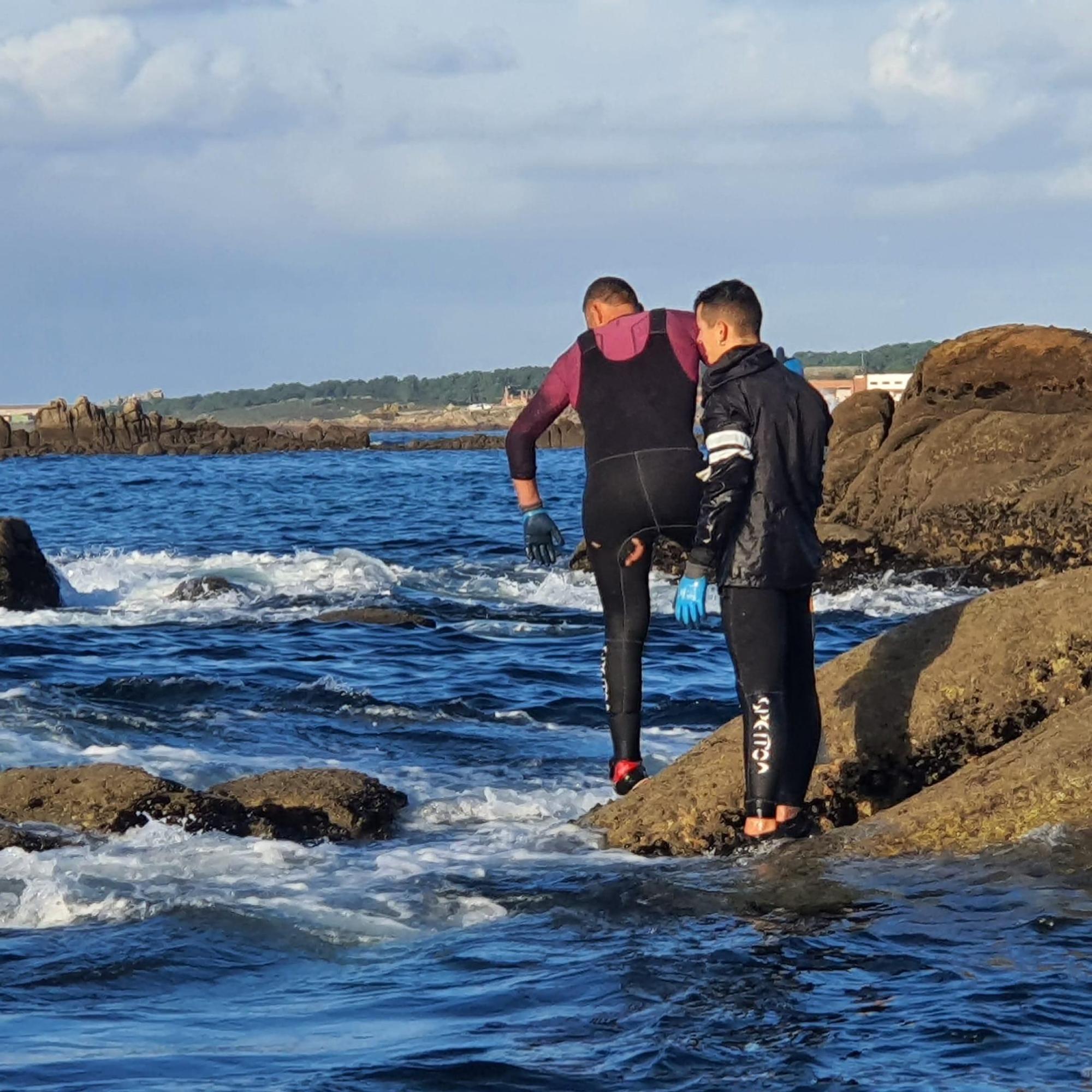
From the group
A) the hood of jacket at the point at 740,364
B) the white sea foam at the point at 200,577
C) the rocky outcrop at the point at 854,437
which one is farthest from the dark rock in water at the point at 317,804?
the rocky outcrop at the point at 854,437

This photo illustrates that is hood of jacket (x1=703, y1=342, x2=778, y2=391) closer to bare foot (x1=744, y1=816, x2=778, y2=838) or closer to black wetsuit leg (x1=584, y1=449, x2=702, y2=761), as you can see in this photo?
black wetsuit leg (x1=584, y1=449, x2=702, y2=761)

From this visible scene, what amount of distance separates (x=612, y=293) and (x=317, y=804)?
2.77 meters

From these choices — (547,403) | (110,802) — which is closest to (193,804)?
(110,802)

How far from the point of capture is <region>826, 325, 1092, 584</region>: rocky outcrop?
20906 millimetres

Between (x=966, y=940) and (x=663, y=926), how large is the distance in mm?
1049

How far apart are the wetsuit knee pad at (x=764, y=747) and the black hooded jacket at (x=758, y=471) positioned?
1.53ft

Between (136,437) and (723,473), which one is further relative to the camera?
(136,437)

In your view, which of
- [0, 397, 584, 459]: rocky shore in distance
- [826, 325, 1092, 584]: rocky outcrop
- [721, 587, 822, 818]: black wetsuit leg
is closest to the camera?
[721, 587, 822, 818]: black wetsuit leg

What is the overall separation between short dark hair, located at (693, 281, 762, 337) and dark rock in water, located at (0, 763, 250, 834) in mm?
3210

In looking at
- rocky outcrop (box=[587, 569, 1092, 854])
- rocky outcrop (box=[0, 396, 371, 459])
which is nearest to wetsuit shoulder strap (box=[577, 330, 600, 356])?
rocky outcrop (box=[587, 569, 1092, 854])

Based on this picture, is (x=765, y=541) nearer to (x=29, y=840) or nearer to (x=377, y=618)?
(x=29, y=840)

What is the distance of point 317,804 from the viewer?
26.3ft

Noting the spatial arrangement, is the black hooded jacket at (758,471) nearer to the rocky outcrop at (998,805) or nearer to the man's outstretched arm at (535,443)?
the rocky outcrop at (998,805)

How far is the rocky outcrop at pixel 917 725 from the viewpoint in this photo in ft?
23.9
